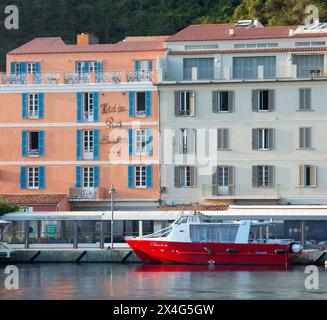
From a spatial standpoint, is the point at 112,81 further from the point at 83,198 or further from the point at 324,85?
the point at 324,85

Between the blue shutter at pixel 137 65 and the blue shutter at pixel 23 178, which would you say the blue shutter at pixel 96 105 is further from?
the blue shutter at pixel 23 178

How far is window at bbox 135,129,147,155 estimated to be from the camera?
78000mm

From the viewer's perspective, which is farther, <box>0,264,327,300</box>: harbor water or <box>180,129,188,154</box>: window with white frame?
<box>180,129,188,154</box>: window with white frame

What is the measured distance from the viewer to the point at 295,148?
76.9m

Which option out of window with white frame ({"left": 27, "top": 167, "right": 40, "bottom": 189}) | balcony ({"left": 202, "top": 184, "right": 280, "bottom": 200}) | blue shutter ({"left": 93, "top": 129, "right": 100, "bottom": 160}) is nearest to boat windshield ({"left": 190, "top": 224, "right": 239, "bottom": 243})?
balcony ({"left": 202, "top": 184, "right": 280, "bottom": 200})

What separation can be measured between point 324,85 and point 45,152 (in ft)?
58.5

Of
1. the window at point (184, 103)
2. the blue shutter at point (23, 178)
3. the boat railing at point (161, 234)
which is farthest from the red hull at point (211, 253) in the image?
the blue shutter at point (23, 178)

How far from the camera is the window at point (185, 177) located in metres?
77.3

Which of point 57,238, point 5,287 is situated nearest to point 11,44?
point 57,238

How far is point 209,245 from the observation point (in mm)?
67812

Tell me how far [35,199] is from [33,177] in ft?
6.79

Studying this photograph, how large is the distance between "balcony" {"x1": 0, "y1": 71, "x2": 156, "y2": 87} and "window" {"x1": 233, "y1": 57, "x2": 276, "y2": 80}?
17.0 ft

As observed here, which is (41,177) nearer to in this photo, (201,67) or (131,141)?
(131,141)

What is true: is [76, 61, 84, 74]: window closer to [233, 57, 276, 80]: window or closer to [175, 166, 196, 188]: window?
[175, 166, 196, 188]: window
